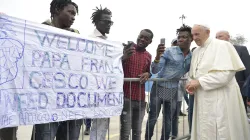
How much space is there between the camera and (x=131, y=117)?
3.53 meters

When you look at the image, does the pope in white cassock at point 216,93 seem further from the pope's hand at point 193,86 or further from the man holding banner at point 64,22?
the man holding banner at point 64,22

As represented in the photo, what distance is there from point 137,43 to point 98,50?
0.96m

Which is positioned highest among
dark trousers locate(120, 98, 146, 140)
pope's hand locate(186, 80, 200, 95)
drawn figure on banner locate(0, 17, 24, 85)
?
drawn figure on banner locate(0, 17, 24, 85)

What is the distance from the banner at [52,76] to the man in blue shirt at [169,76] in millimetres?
1054

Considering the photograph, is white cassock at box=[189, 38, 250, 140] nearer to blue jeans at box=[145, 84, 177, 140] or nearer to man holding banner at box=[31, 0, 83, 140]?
blue jeans at box=[145, 84, 177, 140]

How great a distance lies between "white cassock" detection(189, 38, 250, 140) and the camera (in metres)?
3.43

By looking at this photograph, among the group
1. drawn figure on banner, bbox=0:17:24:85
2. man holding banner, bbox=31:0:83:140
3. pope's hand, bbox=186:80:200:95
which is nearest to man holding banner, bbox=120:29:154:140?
pope's hand, bbox=186:80:200:95

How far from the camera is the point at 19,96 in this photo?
2174 mm

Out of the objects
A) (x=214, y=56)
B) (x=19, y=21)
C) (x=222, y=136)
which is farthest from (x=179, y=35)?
(x=19, y=21)

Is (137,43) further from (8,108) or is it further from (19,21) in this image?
(8,108)

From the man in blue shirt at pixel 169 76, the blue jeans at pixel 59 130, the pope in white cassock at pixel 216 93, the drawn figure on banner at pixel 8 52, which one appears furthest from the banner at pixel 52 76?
the pope in white cassock at pixel 216 93

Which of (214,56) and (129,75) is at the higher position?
(214,56)

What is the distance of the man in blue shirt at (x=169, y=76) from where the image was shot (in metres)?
3.90

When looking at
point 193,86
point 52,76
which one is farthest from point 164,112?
point 52,76
